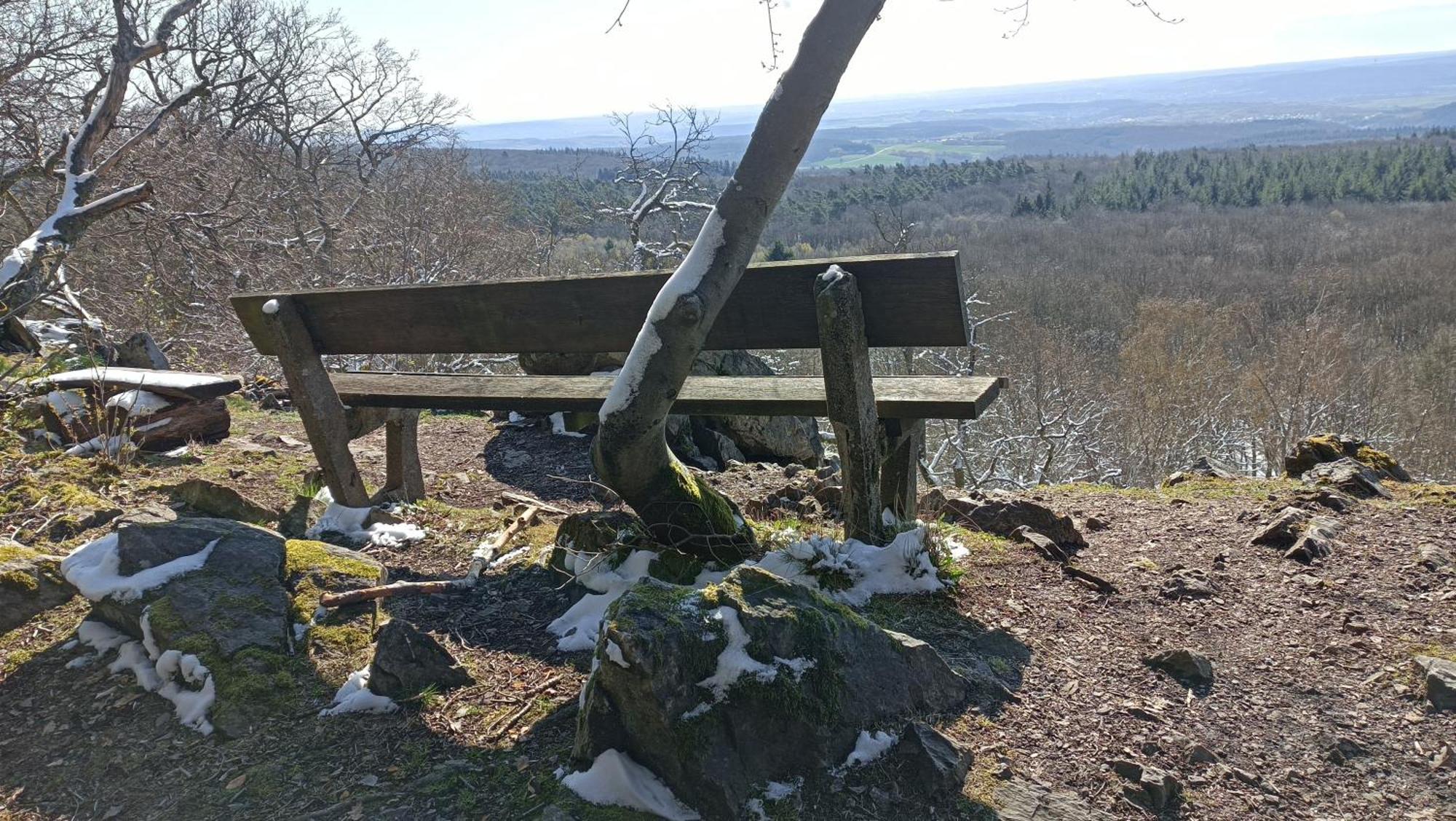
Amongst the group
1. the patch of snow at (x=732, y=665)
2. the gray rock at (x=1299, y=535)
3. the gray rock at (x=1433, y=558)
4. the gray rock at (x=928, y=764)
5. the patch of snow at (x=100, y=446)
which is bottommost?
the gray rock at (x=1433, y=558)

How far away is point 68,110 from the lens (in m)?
11.6

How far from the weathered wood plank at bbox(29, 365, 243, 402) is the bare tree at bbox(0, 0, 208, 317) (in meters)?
0.47

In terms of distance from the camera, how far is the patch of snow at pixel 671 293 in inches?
104

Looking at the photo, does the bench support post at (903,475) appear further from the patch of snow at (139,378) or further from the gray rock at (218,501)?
the patch of snow at (139,378)

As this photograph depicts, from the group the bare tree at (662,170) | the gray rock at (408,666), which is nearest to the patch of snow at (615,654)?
the gray rock at (408,666)

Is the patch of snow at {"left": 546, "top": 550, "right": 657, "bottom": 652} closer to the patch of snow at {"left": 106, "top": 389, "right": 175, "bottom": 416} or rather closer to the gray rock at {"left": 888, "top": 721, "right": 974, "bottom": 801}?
the gray rock at {"left": 888, "top": 721, "right": 974, "bottom": 801}

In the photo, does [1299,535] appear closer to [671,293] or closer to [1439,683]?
[1439,683]

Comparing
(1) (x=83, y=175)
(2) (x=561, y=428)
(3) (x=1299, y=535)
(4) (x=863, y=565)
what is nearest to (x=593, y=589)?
(4) (x=863, y=565)

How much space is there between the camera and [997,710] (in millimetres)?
2389

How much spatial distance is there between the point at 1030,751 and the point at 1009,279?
59.5 m

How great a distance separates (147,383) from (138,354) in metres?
2.99

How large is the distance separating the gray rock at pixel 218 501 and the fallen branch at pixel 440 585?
1121 millimetres

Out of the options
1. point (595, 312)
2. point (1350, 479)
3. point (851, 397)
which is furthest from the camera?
point (1350, 479)

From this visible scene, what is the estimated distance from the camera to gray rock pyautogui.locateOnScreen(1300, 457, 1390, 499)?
4.62m
